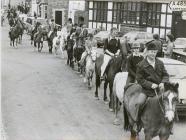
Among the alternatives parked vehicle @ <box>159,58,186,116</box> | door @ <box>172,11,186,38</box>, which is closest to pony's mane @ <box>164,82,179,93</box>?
parked vehicle @ <box>159,58,186,116</box>

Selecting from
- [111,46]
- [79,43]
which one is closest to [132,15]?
[79,43]

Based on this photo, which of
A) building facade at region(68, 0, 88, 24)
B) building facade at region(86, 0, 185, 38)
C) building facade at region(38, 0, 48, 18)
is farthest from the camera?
building facade at region(38, 0, 48, 18)

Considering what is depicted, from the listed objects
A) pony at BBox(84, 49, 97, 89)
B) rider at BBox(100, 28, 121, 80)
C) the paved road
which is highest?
rider at BBox(100, 28, 121, 80)

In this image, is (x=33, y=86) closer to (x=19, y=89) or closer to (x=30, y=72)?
(x=19, y=89)

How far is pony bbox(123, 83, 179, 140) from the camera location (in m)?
10.0

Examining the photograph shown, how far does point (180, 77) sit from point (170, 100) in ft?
18.2

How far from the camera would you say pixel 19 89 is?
63.9 ft

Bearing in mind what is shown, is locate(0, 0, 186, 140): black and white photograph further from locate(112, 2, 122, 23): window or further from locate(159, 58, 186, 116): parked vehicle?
locate(112, 2, 122, 23): window

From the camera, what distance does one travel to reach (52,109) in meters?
16.0

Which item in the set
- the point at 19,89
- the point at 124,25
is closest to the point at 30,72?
the point at 19,89

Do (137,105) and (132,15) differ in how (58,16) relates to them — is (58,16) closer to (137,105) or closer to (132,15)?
(132,15)

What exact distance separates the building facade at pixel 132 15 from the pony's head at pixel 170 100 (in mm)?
33639

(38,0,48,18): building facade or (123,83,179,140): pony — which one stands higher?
(38,0,48,18): building facade

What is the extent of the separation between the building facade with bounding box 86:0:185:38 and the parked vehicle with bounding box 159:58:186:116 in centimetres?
2789
